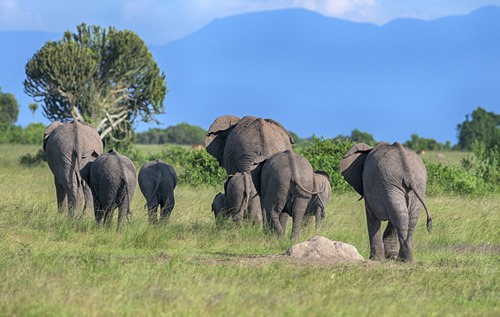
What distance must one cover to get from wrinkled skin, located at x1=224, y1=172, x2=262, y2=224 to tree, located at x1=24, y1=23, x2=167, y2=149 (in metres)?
29.3

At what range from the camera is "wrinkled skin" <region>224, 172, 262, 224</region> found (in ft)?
51.8

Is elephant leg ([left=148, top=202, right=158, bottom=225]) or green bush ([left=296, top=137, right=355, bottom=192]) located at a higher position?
green bush ([left=296, top=137, right=355, bottom=192])

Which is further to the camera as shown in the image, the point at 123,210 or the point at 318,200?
the point at 318,200

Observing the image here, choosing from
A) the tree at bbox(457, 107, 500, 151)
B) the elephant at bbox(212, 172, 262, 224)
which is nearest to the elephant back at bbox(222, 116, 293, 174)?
the elephant at bbox(212, 172, 262, 224)

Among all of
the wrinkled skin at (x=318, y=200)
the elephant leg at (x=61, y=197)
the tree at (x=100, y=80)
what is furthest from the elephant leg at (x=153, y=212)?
the tree at (x=100, y=80)

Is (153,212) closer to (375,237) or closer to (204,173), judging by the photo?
(375,237)

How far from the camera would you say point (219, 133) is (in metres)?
18.3

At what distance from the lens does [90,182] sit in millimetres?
15781

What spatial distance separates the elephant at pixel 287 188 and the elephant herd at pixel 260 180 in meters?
0.01

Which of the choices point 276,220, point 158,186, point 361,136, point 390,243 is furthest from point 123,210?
point 361,136

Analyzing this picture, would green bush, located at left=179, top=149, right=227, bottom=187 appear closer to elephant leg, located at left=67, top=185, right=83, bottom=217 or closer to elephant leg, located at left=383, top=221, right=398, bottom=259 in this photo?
elephant leg, located at left=67, top=185, right=83, bottom=217

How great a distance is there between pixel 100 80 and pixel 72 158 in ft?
98.1

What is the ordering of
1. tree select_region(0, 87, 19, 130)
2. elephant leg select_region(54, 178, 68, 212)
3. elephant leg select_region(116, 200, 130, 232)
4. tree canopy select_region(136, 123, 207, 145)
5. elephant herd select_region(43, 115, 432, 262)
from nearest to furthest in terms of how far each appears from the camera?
1. elephant herd select_region(43, 115, 432, 262)
2. elephant leg select_region(116, 200, 130, 232)
3. elephant leg select_region(54, 178, 68, 212)
4. tree select_region(0, 87, 19, 130)
5. tree canopy select_region(136, 123, 207, 145)

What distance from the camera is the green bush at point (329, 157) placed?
26.2 meters
